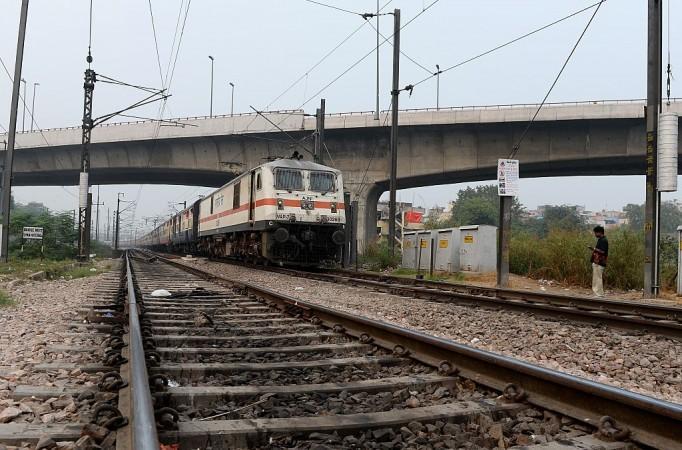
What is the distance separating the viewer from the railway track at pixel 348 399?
104 inches

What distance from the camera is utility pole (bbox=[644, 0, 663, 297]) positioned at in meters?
12.2

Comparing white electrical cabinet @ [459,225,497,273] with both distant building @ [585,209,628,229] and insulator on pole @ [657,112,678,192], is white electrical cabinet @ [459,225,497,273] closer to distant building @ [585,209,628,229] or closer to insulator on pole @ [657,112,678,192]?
insulator on pole @ [657,112,678,192]

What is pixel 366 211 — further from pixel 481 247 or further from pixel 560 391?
pixel 560 391

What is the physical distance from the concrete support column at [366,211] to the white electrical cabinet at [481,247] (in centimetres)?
1401

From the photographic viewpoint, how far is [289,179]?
57.6ft

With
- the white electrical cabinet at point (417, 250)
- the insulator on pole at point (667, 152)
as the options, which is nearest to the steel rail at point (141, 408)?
the insulator on pole at point (667, 152)

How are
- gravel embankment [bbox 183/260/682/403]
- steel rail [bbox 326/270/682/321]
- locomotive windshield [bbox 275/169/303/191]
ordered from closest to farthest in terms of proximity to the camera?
gravel embankment [bbox 183/260/682/403] → steel rail [bbox 326/270/682/321] → locomotive windshield [bbox 275/169/303/191]

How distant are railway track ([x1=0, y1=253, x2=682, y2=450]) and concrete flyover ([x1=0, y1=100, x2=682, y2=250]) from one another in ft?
77.9

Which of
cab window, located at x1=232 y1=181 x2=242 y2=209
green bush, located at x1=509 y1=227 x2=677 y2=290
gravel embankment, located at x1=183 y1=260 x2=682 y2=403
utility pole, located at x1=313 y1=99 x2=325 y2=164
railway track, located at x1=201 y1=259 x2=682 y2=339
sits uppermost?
utility pole, located at x1=313 y1=99 x2=325 y2=164

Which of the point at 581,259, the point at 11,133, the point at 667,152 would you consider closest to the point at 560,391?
the point at 667,152

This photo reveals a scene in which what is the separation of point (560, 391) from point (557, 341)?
3201 millimetres

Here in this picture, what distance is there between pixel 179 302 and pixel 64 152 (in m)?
34.3

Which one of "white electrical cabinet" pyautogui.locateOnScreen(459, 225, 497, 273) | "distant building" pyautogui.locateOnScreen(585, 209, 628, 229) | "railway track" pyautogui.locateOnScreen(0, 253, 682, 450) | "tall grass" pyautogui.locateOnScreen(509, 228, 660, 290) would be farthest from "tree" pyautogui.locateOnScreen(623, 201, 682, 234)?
"railway track" pyautogui.locateOnScreen(0, 253, 682, 450)

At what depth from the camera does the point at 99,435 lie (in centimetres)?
253
